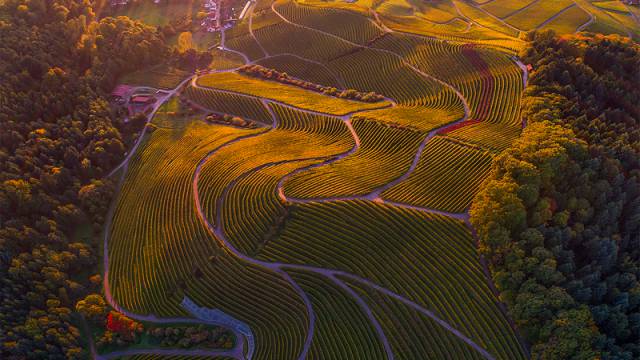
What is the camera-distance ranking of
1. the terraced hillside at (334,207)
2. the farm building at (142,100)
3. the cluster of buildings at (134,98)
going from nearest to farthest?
the terraced hillside at (334,207)
the cluster of buildings at (134,98)
the farm building at (142,100)

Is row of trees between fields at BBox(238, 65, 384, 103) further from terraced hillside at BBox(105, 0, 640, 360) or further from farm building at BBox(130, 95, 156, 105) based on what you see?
farm building at BBox(130, 95, 156, 105)

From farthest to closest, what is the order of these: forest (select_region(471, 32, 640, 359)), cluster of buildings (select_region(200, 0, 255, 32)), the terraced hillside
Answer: cluster of buildings (select_region(200, 0, 255, 32)) → the terraced hillside → forest (select_region(471, 32, 640, 359))

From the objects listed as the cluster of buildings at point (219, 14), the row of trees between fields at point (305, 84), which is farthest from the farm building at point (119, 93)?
Answer: the cluster of buildings at point (219, 14)

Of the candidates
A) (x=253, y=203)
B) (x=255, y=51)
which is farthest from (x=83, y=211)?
(x=255, y=51)

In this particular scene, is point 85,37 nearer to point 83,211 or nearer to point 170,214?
point 83,211

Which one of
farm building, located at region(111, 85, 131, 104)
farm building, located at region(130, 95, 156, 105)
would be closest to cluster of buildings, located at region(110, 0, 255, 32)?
farm building, located at region(111, 85, 131, 104)

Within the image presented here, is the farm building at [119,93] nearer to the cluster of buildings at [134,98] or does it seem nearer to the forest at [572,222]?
the cluster of buildings at [134,98]
